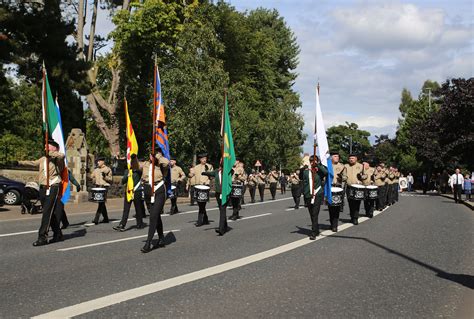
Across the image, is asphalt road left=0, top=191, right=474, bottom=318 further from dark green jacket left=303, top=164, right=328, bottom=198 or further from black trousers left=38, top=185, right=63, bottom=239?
dark green jacket left=303, top=164, right=328, bottom=198

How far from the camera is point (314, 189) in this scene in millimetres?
11477

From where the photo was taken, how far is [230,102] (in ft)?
106

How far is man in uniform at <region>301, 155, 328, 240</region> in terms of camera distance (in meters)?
11.4

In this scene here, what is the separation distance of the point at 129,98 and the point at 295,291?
1449 inches

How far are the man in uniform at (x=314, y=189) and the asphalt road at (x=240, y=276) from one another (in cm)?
42

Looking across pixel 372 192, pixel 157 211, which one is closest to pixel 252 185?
pixel 372 192

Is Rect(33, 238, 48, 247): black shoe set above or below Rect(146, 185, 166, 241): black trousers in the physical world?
below

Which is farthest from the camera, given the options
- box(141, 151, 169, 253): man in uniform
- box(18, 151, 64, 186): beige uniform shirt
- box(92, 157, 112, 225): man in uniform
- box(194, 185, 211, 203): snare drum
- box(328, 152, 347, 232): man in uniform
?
box(92, 157, 112, 225): man in uniform

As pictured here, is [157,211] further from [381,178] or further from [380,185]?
[380,185]

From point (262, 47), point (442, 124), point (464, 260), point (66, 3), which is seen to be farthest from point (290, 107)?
point (464, 260)

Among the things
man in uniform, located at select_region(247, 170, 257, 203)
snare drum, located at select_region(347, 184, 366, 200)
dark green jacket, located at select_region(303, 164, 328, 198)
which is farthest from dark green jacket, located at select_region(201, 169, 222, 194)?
man in uniform, located at select_region(247, 170, 257, 203)

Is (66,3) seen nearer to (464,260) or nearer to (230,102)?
(230,102)

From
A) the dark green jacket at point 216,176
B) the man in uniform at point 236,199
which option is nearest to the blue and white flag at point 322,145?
the dark green jacket at point 216,176

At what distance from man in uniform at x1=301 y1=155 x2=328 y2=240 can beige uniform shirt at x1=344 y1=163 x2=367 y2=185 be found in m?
3.17
